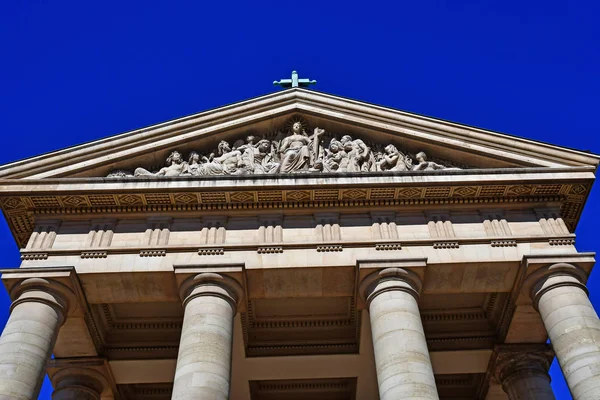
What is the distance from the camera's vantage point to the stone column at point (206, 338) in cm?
1794

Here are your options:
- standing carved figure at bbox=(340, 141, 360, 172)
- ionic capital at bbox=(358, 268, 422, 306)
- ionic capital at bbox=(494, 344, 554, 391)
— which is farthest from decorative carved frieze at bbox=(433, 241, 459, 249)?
ionic capital at bbox=(494, 344, 554, 391)

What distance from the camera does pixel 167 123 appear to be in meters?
24.8

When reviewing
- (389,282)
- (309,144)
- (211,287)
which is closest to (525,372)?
(389,282)

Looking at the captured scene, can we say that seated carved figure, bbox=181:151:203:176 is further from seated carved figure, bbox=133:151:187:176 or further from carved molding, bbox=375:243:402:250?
carved molding, bbox=375:243:402:250

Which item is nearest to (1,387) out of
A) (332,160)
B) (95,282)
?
(95,282)

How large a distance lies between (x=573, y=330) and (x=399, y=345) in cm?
494

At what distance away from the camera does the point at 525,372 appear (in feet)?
76.6

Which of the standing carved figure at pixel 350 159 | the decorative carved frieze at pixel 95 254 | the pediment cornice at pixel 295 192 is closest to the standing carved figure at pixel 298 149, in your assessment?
the standing carved figure at pixel 350 159

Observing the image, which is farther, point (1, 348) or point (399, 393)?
point (1, 348)

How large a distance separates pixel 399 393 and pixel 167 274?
8.02m

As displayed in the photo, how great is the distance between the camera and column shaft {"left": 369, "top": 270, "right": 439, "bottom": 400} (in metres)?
17.9

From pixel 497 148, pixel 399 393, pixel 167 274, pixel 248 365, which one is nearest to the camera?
pixel 399 393

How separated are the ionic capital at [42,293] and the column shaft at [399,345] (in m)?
9.28

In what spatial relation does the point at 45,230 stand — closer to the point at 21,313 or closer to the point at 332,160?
the point at 21,313
